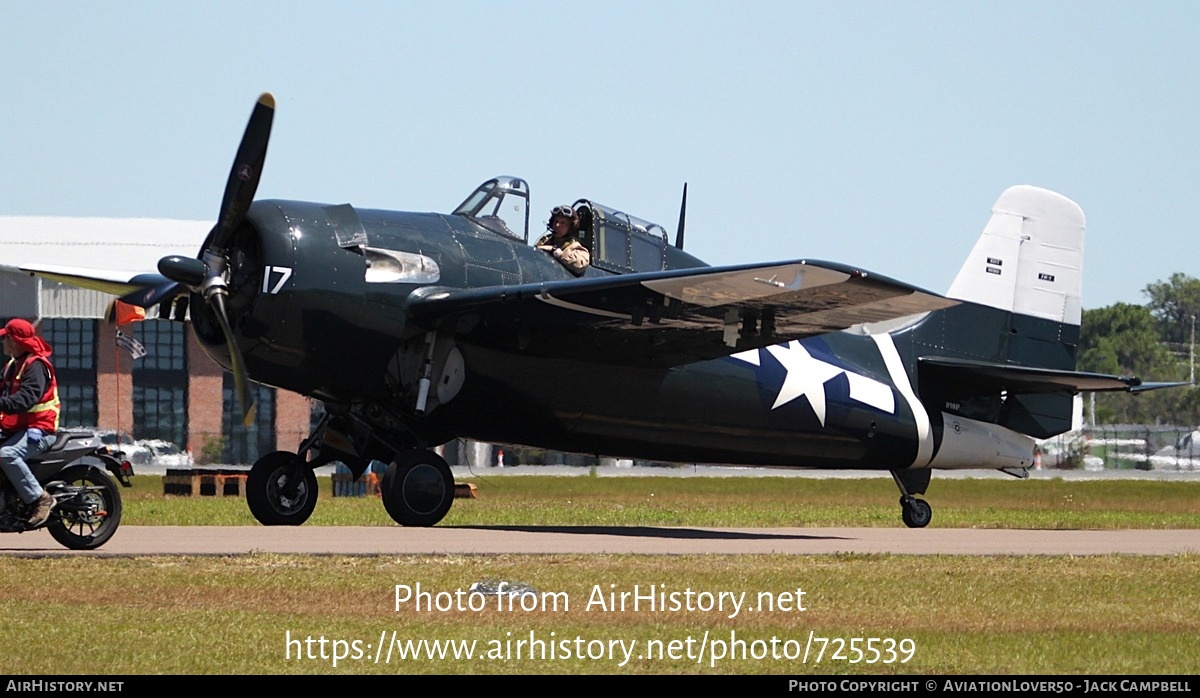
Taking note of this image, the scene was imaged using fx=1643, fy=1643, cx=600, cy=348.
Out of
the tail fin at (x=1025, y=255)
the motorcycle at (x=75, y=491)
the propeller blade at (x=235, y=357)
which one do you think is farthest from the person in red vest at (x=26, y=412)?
the tail fin at (x=1025, y=255)

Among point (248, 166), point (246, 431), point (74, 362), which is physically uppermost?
point (248, 166)

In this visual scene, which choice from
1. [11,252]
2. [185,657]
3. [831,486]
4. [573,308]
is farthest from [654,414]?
[11,252]

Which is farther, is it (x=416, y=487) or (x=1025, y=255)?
(x=1025, y=255)

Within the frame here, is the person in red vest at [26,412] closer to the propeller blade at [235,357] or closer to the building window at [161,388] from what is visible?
the propeller blade at [235,357]

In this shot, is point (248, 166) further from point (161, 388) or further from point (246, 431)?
point (161, 388)

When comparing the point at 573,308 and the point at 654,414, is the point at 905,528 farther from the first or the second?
the point at 573,308

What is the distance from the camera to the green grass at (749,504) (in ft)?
72.9

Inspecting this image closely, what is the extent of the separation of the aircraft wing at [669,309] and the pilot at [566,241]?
37.2 inches

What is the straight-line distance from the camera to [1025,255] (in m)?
21.9

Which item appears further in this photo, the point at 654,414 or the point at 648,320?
the point at 654,414

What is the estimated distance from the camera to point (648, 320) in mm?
16750

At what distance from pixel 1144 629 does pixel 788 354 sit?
31.3 ft

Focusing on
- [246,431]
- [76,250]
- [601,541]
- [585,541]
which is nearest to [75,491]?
[585,541]

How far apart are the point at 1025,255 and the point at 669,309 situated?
7.43 m
